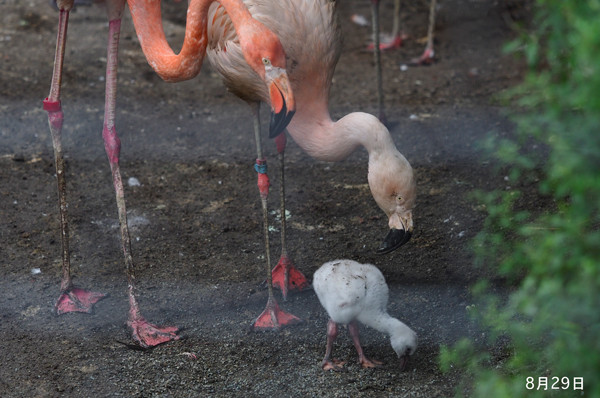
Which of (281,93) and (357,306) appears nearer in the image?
(281,93)

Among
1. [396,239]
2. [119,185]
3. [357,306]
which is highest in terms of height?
[119,185]

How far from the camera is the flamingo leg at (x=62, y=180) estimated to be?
3.84 metres

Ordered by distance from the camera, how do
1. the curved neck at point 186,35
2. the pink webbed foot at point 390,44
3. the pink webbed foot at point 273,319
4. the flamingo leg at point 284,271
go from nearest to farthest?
the curved neck at point 186,35
the pink webbed foot at point 273,319
the flamingo leg at point 284,271
the pink webbed foot at point 390,44

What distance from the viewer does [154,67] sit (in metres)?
3.67

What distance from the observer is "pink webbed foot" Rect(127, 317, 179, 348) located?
12.2ft

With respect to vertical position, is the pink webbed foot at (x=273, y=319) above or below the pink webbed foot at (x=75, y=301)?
below

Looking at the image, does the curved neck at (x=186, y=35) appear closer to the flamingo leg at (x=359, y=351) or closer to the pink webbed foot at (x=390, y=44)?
the flamingo leg at (x=359, y=351)

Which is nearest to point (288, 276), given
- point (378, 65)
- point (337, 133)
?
point (337, 133)

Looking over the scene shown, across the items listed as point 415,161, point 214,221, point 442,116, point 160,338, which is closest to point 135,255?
point 214,221

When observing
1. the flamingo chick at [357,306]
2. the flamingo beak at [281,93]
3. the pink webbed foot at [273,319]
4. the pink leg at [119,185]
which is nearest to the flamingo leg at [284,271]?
the pink webbed foot at [273,319]

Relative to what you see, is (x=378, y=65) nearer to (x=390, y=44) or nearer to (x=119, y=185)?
(x=390, y=44)

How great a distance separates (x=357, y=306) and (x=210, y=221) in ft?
5.33

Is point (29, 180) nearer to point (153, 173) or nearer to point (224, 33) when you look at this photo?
point (153, 173)

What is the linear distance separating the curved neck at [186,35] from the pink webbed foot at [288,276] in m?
1.16
